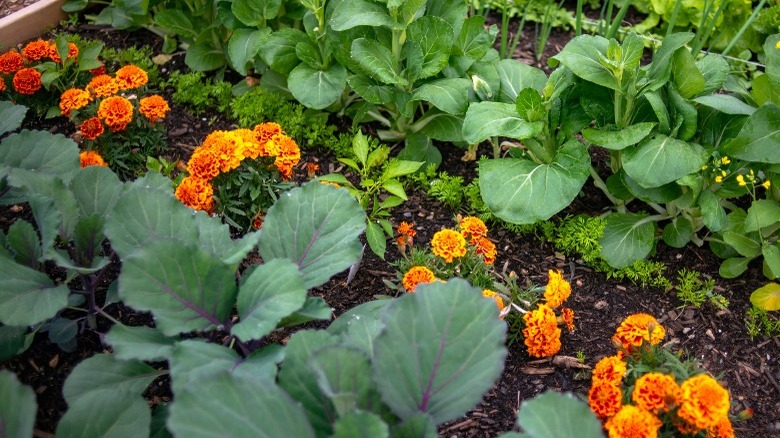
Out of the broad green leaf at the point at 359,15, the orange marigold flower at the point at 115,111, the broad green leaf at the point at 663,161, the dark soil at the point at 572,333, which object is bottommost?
the dark soil at the point at 572,333

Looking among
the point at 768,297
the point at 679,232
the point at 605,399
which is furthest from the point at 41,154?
the point at 768,297

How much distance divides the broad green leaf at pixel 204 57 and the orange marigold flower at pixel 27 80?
0.73 m

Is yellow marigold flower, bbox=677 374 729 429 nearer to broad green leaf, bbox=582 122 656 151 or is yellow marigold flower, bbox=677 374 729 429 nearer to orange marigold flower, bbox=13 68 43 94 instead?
broad green leaf, bbox=582 122 656 151

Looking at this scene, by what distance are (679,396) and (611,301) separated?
87 cm

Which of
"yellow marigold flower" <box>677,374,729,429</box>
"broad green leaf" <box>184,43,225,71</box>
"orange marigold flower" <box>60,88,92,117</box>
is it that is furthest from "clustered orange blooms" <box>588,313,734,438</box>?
"broad green leaf" <box>184,43,225,71</box>

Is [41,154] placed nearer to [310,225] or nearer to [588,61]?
[310,225]

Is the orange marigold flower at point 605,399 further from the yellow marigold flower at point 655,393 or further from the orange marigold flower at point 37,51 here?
the orange marigold flower at point 37,51

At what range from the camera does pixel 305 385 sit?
1.80 metres

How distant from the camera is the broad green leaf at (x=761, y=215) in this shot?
2.62 m

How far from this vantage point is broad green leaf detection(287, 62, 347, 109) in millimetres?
A: 3047

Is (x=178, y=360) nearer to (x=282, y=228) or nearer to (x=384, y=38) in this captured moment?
(x=282, y=228)

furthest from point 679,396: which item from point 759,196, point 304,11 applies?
point 304,11

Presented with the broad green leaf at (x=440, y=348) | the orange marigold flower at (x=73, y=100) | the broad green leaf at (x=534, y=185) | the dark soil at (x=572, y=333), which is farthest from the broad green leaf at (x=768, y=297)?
the orange marigold flower at (x=73, y=100)

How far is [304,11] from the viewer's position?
3.31 metres
